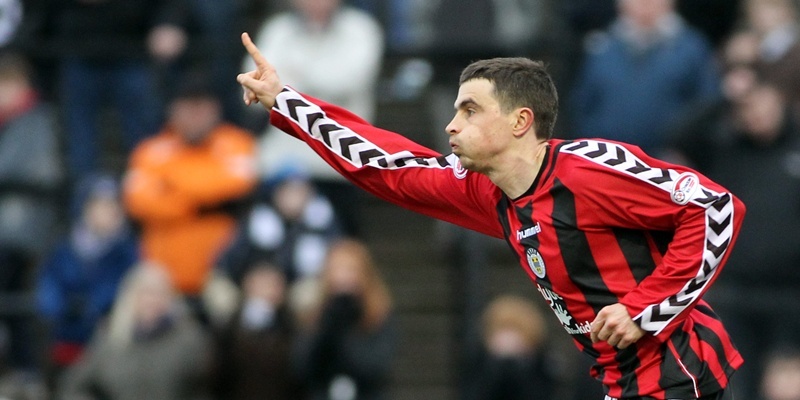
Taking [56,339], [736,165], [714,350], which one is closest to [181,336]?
[56,339]

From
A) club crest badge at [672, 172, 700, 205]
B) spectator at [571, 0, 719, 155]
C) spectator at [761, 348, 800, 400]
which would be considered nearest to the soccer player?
club crest badge at [672, 172, 700, 205]

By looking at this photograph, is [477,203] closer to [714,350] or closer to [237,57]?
[714,350]

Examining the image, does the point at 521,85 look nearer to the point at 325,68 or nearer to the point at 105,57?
the point at 325,68

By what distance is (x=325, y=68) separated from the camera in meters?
10.3

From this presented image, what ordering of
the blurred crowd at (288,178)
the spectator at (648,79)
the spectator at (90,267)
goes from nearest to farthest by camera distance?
the blurred crowd at (288,178)
the spectator at (90,267)
the spectator at (648,79)

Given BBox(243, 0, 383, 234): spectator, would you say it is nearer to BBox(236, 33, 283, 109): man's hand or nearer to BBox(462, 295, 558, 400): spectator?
BBox(462, 295, 558, 400): spectator

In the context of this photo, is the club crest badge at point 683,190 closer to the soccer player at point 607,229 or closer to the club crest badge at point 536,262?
the soccer player at point 607,229

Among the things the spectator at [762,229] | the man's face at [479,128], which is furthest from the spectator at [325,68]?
the man's face at [479,128]

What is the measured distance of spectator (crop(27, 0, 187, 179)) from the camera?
1083 centimetres

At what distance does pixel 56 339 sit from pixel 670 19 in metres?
4.72

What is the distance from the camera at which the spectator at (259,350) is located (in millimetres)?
9445

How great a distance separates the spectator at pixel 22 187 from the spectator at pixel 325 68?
1582 mm

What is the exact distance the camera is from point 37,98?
11.0m

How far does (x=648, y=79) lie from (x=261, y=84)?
5071mm
